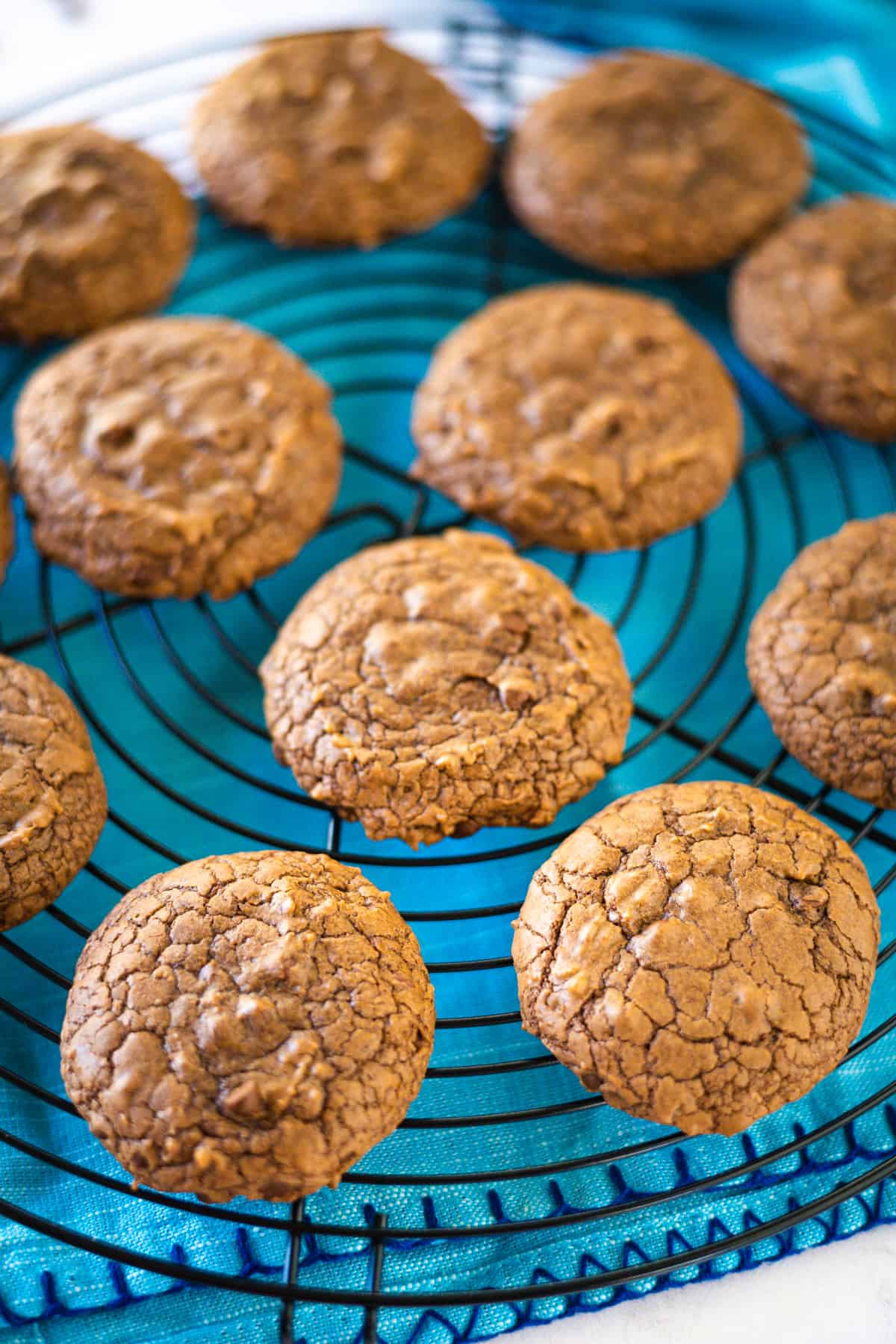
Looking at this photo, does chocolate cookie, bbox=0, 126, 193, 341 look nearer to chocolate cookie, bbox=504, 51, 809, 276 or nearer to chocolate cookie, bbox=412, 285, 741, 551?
chocolate cookie, bbox=412, 285, 741, 551

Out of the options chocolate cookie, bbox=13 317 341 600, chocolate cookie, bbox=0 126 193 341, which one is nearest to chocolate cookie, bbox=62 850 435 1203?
chocolate cookie, bbox=13 317 341 600

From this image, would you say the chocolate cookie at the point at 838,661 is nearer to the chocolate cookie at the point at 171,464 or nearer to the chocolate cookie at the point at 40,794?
the chocolate cookie at the point at 171,464

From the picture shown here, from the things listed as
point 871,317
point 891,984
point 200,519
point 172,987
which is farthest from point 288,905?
point 871,317

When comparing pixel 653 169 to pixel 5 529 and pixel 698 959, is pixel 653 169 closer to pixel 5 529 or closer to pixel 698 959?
pixel 5 529

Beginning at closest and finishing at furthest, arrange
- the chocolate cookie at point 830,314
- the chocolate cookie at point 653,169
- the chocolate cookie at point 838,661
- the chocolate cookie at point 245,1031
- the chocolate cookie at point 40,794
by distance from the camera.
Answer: the chocolate cookie at point 245,1031
the chocolate cookie at point 40,794
the chocolate cookie at point 838,661
the chocolate cookie at point 830,314
the chocolate cookie at point 653,169

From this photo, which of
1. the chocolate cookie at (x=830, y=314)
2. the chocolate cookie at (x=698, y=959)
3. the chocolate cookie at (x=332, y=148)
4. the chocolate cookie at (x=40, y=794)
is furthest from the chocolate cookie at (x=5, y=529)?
the chocolate cookie at (x=830, y=314)
